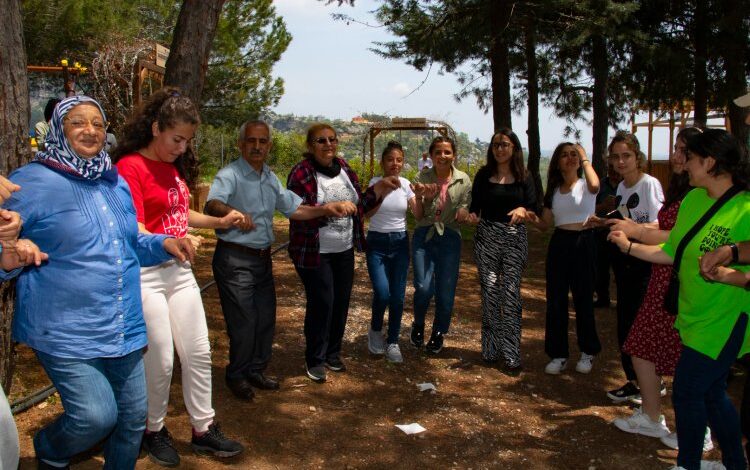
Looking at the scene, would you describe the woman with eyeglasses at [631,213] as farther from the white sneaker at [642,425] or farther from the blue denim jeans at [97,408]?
the blue denim jeans at [97,408]

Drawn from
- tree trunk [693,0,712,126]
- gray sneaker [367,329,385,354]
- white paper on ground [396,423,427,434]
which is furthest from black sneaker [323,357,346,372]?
tree trunk [693,0,712,126]

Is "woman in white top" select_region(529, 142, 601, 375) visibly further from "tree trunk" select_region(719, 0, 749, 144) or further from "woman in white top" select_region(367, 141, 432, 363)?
"tree trunk" select_region(719, 0, 749, 144)

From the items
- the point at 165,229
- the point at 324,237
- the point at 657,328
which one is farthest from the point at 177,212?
the point at 657,328

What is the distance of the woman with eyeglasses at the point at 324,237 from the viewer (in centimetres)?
459

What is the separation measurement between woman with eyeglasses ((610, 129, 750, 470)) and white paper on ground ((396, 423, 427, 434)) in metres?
1.55

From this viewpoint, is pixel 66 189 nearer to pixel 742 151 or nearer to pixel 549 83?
pixel 742 151

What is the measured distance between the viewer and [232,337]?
14.0 feet

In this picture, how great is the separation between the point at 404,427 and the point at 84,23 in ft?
48.2

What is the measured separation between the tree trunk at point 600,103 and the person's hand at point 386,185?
899 centimetres

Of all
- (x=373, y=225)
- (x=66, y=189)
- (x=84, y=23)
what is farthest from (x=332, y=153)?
(x=84, y=23)

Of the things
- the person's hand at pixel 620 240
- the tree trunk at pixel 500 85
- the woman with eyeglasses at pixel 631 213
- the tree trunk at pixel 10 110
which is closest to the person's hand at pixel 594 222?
the woman with eyeglasses at pixel 631 213

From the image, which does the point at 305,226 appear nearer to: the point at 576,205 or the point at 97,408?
the point at 576,205

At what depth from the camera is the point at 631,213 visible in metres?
4.57

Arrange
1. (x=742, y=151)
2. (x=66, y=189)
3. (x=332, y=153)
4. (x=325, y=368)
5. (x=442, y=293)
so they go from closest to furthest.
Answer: (x=66, y=189) → (x=742, y=151) → (x=332, y=153) → (x=325, y=368) → (x=442, y=293)
